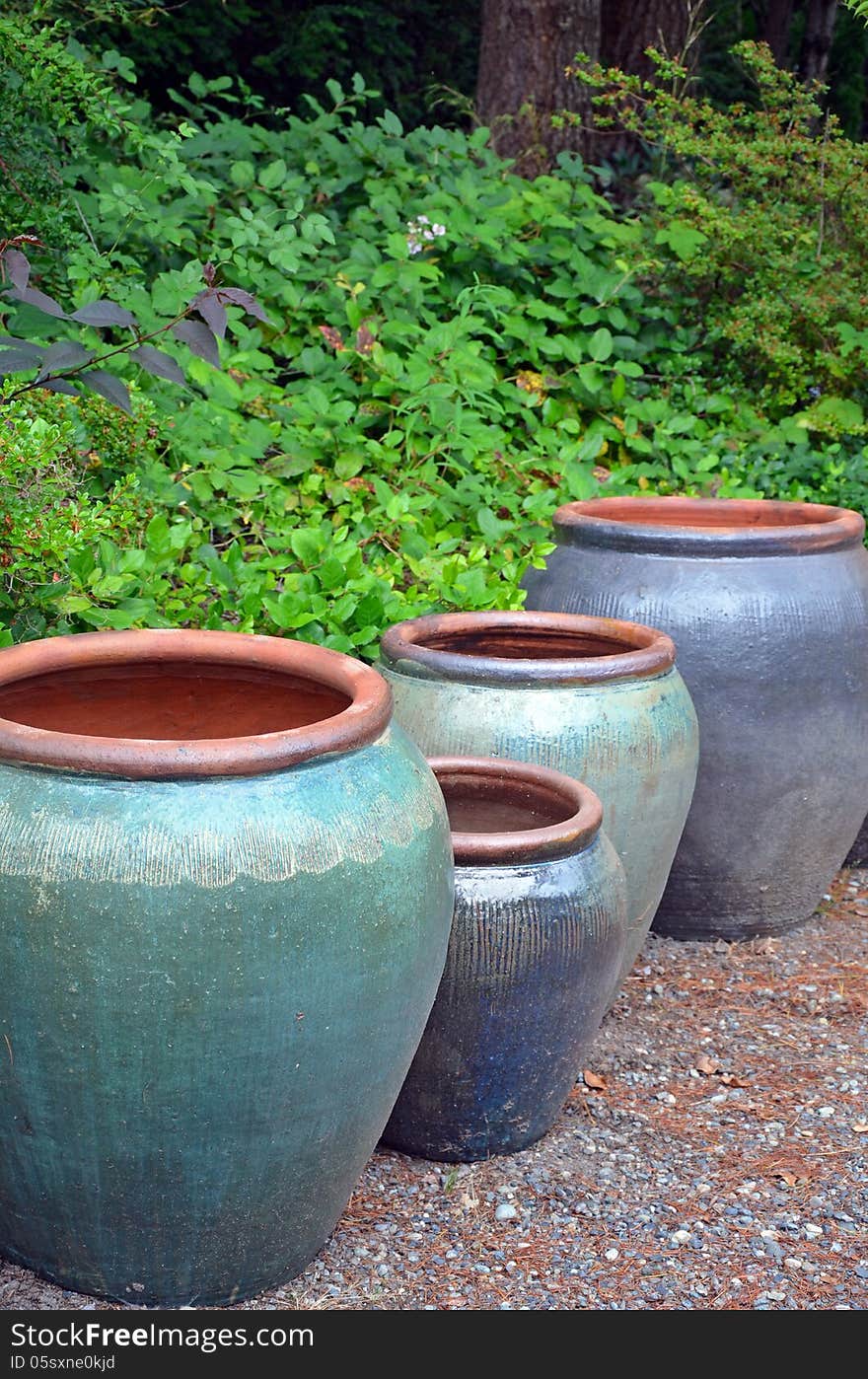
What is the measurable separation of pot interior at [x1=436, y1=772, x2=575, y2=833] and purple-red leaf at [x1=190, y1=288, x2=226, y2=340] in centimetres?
95

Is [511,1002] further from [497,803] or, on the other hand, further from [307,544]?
[307,544]

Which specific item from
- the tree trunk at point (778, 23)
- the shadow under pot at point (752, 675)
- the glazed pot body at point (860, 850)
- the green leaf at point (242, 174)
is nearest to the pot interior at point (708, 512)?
the shadow under pot at point (752, 675)

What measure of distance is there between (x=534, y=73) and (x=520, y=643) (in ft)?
14.8

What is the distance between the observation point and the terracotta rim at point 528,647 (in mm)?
2814

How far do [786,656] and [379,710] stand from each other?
1.58 meters

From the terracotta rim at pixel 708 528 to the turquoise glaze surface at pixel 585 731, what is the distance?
1.93ft

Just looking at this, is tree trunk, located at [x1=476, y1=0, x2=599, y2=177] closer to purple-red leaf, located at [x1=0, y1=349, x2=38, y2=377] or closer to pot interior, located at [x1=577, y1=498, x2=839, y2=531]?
pot interior, located at [x1=577, y1=498, x2=839, y2=531]

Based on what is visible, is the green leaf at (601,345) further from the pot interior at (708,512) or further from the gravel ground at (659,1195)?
the gravel ground at (659,1195)

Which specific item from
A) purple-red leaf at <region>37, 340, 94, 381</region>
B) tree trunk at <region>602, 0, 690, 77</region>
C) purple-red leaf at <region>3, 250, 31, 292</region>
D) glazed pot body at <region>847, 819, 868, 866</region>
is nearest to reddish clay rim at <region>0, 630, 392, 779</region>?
purple-red leaf at <region>37, 340, 94, 381</region>

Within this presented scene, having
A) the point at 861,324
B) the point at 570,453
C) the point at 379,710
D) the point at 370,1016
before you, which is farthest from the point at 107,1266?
the point at 861,324

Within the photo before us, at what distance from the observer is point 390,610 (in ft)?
12.2

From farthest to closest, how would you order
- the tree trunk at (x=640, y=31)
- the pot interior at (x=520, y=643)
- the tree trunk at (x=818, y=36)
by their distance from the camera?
the tree trunk at (x=818, y=36)
the tree trunk at (x=640, y=31)
the pot interior at (x=520, y=643)

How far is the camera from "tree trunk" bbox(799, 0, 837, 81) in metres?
10.0

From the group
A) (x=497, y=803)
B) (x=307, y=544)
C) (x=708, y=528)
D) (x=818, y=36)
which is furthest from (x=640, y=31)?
(x=497, y=803)
